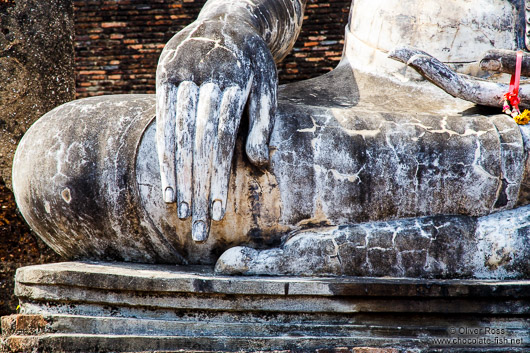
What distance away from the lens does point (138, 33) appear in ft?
16.1

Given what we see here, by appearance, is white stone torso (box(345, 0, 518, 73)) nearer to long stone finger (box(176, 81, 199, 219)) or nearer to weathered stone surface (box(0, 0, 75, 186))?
long stone finger (box(176, 81, 199, 219))

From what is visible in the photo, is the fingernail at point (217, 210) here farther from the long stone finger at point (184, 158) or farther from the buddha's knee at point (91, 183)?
the buddha's knee at point (91, 183)

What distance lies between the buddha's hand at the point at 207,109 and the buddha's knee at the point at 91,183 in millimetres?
224

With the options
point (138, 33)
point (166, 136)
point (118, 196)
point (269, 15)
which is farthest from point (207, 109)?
point (138, 33)

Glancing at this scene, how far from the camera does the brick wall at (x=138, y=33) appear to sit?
489cm

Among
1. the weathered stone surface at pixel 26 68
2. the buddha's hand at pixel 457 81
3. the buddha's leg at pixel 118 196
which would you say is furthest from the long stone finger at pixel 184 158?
the weathered stone surface at pixel 26 68

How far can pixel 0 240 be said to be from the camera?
13.8 ft

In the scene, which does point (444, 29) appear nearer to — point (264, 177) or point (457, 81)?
point (457, 81)

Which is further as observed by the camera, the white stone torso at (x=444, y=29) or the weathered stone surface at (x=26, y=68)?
the weathered stone surface at (x=26, y=68)

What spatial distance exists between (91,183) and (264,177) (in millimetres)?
628

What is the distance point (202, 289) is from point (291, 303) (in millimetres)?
302

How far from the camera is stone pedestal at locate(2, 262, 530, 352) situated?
2.45 metres

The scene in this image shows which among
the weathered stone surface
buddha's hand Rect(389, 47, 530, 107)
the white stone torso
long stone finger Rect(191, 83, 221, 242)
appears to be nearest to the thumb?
long stone finger Rect(191, 83, 221, 242)

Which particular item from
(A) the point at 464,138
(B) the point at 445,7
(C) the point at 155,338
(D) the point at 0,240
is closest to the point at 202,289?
(C) the point at 155,338
